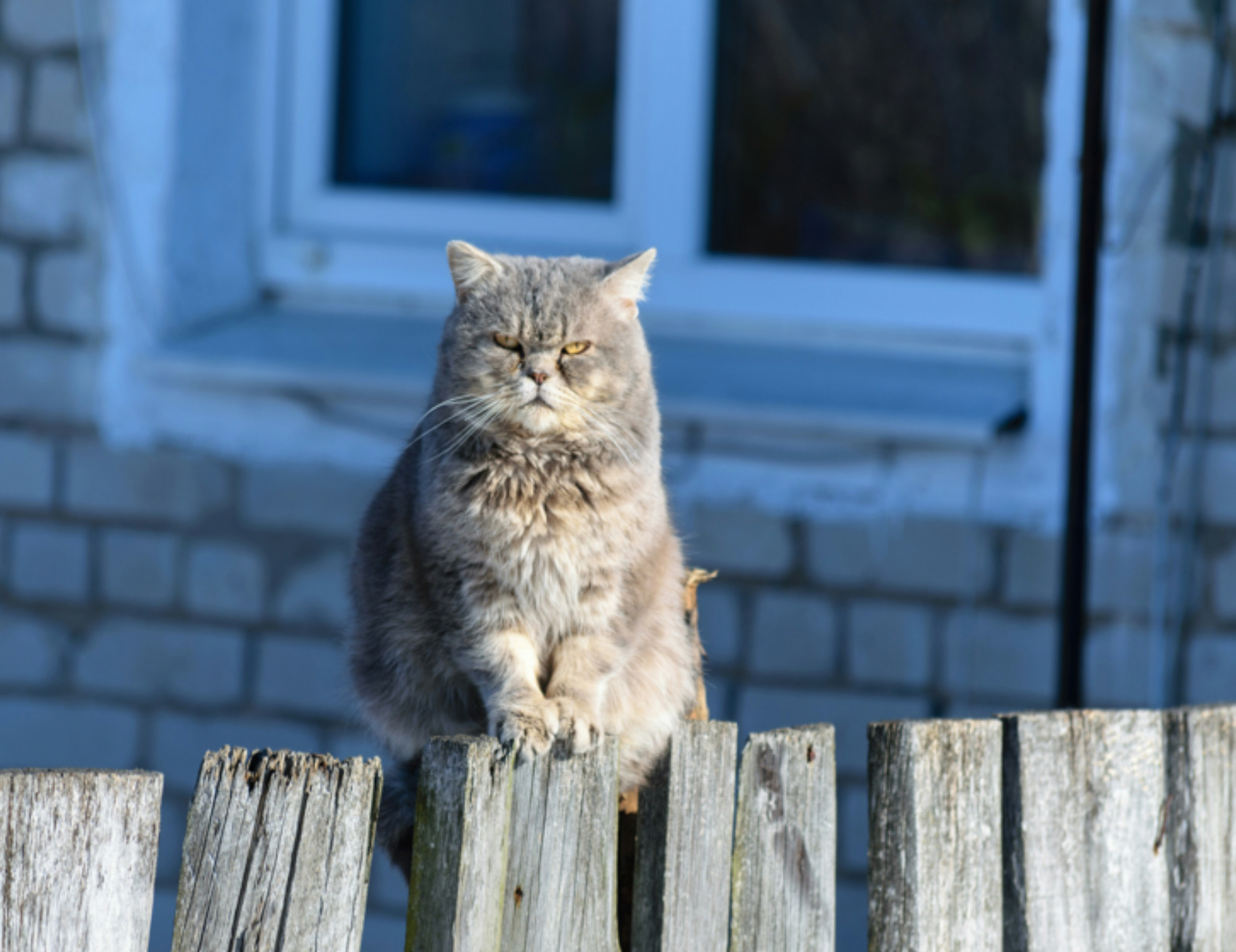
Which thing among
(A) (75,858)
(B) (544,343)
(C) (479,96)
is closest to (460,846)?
(A) (75,858)

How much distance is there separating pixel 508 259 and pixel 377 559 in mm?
509

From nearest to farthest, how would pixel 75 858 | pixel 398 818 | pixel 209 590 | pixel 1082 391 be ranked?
pixel 75 858, pixel 398 818, pixel 1082 391, pixel 209 590

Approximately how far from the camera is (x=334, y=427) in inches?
149

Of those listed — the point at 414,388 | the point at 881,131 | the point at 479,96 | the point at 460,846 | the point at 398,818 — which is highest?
the point at 479,96

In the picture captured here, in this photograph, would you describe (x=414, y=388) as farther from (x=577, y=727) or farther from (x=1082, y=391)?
(x=577, y=727)

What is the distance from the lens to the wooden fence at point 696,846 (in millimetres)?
1300

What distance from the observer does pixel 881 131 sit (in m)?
3.95

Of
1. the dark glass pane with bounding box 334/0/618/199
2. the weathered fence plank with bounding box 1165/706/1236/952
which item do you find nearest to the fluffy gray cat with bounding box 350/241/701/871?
the weathered fence plank with bounding box 1165/706/1236/952

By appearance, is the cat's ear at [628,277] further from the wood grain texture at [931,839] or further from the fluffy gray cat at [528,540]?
the wood grain texture at [931,839]

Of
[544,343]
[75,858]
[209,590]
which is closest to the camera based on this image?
[75,858]

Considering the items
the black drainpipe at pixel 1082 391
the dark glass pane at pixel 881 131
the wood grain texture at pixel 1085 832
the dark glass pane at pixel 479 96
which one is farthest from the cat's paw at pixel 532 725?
the dark glass pane at pixel 479 96

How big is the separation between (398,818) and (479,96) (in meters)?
3.03

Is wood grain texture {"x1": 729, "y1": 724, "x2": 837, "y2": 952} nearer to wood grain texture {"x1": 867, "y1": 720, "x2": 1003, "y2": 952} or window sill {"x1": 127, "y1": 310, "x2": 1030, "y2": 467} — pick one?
wood grain texture {"x1": 867, "y1": 720, "x2": 1003, "y2": 952}

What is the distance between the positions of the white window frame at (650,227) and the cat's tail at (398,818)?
2234mm
